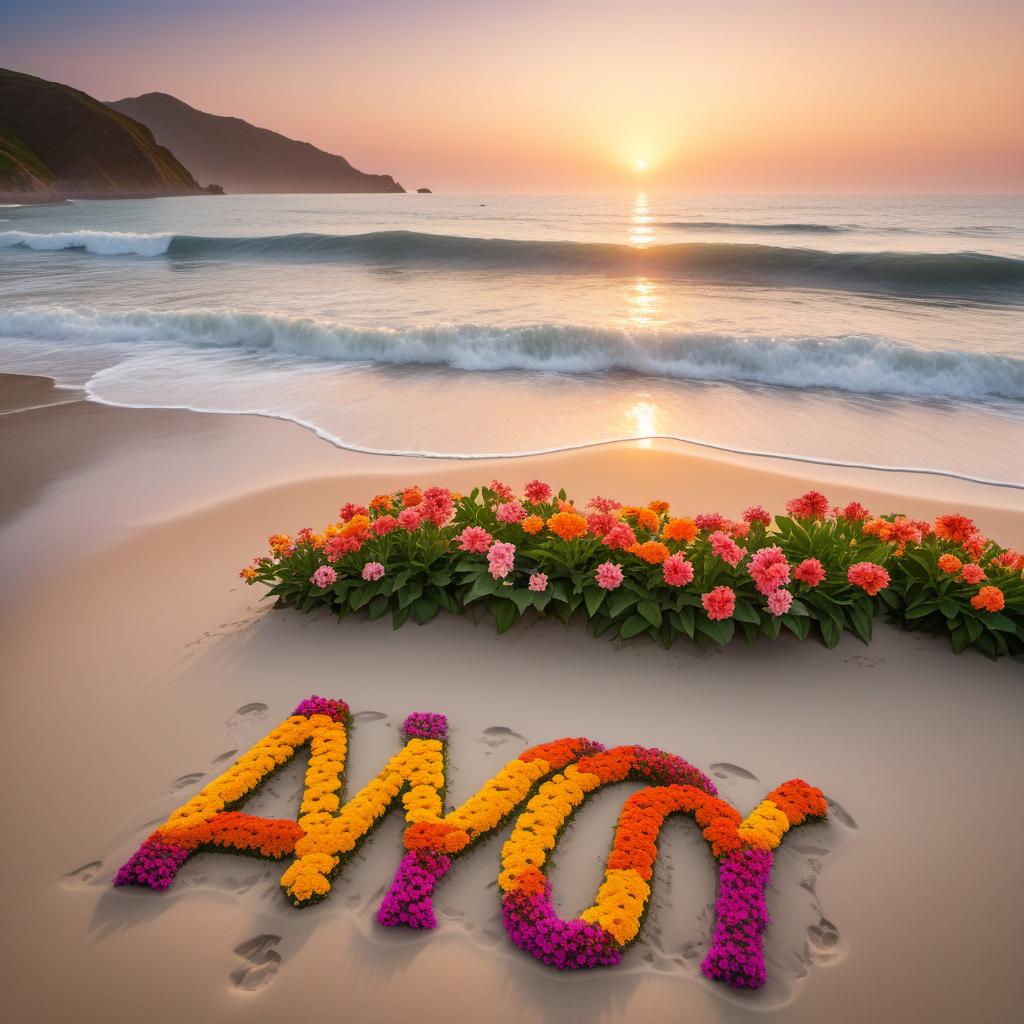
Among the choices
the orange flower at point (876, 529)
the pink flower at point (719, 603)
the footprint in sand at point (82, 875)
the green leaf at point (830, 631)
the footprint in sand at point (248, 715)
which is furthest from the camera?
the orange flower at point (876, 529)

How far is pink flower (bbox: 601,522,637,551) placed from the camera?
4602 mm

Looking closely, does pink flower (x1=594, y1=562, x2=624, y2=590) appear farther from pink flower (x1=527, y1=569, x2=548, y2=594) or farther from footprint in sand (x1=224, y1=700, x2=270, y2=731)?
footprint in sand (x1=224, y1=700, x2=270, y2=731)

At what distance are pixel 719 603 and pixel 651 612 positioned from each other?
1.46ft

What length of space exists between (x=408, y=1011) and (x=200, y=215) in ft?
206

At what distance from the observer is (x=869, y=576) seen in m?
4.43

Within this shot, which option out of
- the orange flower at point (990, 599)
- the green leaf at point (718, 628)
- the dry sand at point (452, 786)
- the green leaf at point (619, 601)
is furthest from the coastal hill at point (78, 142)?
the orange flower at point (990, 599)

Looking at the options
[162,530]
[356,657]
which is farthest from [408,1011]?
[162,530]

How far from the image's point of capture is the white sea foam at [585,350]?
1195 cm

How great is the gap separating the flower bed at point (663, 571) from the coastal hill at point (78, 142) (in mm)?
130810

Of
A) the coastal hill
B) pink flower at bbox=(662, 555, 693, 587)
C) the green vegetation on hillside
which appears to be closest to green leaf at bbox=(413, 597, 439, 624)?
pink flower at bbox=(662, 555, 693, 587)

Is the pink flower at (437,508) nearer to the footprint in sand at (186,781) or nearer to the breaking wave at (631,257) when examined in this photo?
the footprint in sand at (186,781)

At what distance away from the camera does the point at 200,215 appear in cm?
5472

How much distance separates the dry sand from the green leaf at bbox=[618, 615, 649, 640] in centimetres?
17

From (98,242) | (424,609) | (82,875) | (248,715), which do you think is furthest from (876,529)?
(98,242)
